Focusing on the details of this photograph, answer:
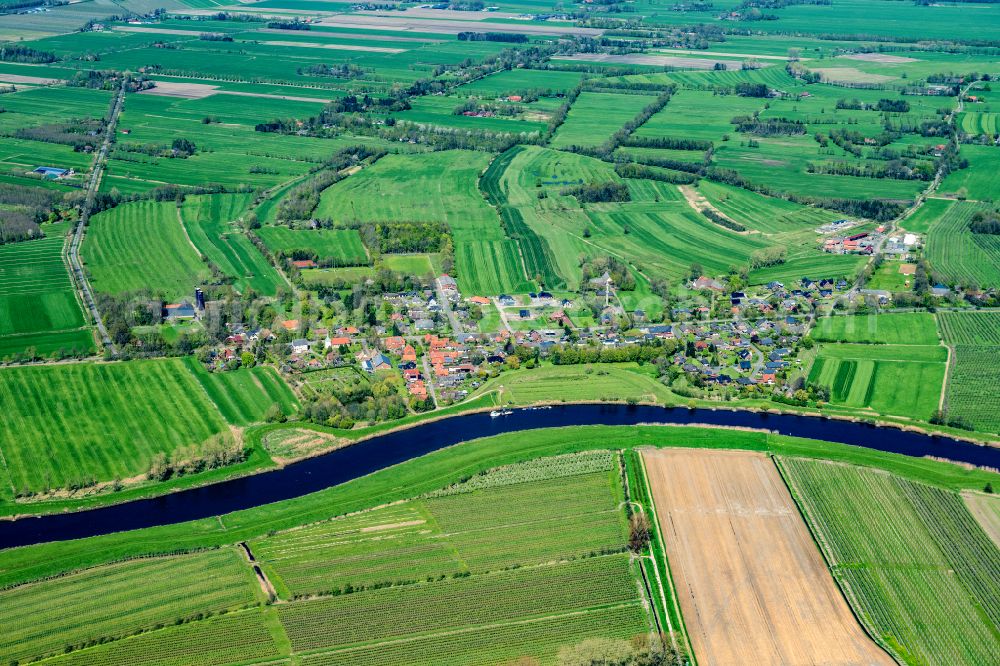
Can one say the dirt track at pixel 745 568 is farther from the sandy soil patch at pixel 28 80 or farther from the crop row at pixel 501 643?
the sandy soil patch at pixel 28 80

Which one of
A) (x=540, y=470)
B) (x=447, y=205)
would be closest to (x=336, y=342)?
(x=540, y=470)

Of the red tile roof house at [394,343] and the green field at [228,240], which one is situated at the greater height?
the green field at [228,240]

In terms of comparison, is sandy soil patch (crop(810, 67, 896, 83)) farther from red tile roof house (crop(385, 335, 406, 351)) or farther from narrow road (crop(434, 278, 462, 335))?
red tile roof house (crop(385, 335, 406, 351))

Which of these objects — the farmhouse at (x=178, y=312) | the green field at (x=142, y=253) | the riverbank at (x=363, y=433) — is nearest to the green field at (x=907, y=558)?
the riverbank at (x=363, y=433)

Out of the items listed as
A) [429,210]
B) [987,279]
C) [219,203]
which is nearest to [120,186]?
[219,203]

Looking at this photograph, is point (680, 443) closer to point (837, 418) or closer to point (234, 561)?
point (837, 418)

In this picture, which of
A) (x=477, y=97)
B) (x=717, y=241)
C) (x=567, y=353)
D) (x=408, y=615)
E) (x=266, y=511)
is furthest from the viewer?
(x=477, y=97)

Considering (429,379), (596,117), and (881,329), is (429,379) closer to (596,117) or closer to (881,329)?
(881,329)
